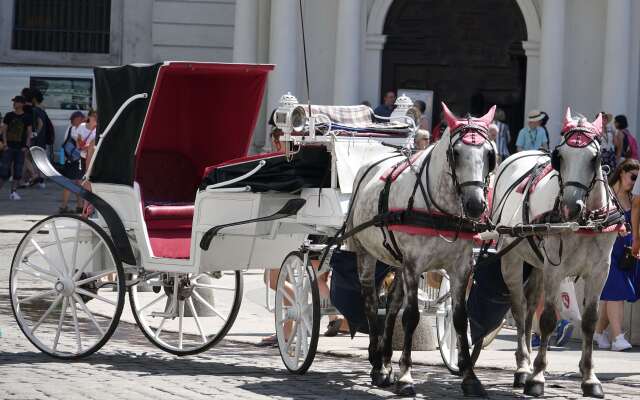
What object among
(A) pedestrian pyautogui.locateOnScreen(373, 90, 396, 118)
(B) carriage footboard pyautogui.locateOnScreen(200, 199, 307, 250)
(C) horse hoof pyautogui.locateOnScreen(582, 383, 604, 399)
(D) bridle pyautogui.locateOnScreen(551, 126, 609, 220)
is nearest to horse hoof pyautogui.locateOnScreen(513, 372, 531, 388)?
(C) horse hoof pyautogui.locateOnScreen(582, 383, 604, 399)

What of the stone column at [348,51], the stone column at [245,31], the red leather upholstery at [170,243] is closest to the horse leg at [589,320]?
the red leather upholstery at [170,243]

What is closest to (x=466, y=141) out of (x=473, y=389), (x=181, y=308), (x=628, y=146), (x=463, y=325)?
(x=463, y=325)

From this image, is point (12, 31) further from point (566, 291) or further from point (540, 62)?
point (566, 291)

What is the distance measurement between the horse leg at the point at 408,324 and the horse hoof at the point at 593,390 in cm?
108

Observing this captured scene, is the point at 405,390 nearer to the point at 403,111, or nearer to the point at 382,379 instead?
→ the point at 382,379

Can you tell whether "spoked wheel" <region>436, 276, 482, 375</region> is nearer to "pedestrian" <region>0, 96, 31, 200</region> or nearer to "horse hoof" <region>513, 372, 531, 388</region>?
"horse hoof" <region>513, 372, 531, 388</region>

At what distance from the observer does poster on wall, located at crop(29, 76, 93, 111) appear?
28.4 metres

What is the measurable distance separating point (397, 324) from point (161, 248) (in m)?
1.99

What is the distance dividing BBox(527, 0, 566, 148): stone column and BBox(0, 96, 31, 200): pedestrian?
8.28m

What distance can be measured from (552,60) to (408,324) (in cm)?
1595

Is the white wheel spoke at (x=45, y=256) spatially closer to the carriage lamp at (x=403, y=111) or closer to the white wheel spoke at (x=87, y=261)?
the white wheel spoke at (x=87, y=261)

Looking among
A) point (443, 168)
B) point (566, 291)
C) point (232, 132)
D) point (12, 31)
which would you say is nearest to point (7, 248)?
point (232, 132)

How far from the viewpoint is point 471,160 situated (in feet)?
30.7

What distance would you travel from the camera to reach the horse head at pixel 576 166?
952 centimetres
